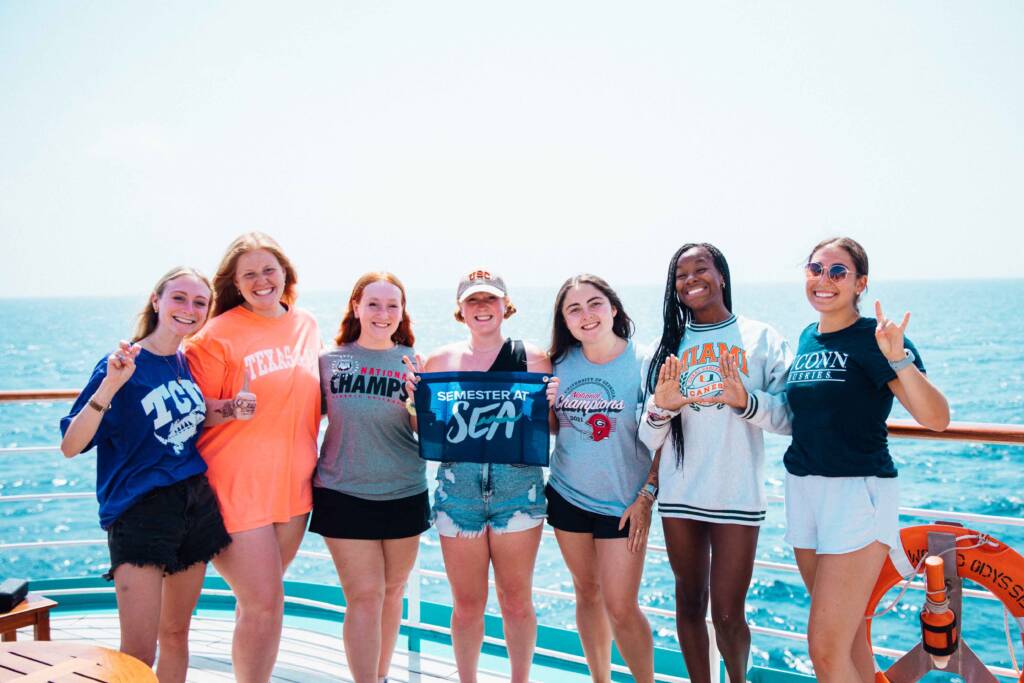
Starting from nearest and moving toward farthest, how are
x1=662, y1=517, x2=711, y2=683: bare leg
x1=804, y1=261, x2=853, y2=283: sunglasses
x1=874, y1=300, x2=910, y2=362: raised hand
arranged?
x1=874, y1=300, x2=910, y2=362: raised hand < x1=804, y1=261, x2=853, y2=283: sunglasses < x1=662, y1=517, x2=711, y2=683: bare leg

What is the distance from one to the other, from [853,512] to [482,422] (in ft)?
4.53

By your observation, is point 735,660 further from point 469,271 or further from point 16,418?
point 16,418

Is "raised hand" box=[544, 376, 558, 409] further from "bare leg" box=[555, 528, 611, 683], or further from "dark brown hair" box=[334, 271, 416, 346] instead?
"dark brown hair" box=[334, 271, 416, 346]

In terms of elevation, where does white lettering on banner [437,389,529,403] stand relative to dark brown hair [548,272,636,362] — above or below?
below

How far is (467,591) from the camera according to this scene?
2.91 m

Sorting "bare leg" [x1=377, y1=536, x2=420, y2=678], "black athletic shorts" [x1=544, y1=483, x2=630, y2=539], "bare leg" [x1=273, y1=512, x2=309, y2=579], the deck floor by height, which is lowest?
the deck floor

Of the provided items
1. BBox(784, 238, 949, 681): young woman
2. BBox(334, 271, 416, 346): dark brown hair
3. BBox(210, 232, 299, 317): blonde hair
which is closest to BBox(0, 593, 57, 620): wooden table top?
BBox(210, 232, 299, 317): blonde hair

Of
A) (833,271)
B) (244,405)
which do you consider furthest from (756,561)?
(244,405)

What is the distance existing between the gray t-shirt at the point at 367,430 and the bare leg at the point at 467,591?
332 mm

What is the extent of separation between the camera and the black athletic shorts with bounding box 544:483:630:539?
110 inches

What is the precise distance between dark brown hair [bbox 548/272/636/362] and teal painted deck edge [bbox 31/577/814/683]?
1500 mm

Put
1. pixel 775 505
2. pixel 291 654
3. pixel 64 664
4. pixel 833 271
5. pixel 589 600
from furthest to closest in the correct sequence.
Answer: pixel 775 505, pixel 291 654, pixel 589 600, pixel 833 271, pixel 64 664

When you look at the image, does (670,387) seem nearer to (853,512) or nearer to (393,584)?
(853,512)

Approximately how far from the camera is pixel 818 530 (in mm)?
2451
